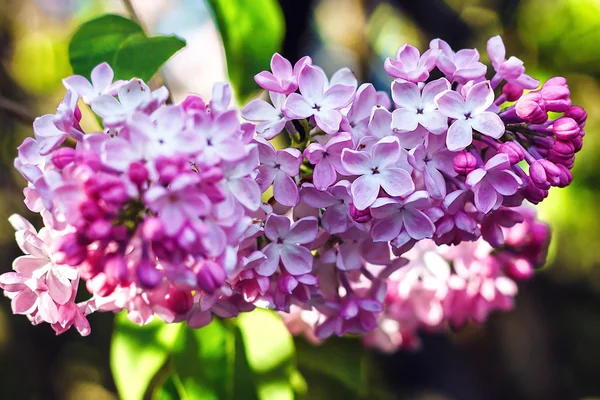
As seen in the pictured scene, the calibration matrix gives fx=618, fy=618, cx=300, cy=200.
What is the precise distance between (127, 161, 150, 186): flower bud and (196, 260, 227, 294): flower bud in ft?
0.27

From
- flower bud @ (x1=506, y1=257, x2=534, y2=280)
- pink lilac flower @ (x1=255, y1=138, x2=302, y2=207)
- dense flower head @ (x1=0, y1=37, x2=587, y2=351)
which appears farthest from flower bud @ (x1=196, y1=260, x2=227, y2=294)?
flower bud @ (x1=506, y1=257, x2=534, y2=280)

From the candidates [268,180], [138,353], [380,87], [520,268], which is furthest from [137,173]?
[380,87]

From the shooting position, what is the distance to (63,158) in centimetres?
52

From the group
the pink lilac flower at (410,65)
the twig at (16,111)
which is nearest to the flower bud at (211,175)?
the pink lilac flower at (410,65)

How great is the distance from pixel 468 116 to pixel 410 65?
8cm

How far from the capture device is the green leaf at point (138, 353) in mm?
875

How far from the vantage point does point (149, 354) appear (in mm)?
895

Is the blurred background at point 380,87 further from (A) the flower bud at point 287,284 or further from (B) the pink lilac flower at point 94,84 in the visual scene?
(B) the pink lilac flower at point 94,84

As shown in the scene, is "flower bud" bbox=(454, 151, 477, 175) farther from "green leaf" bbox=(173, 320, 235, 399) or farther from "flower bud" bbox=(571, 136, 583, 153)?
"green leaf" bbox=(173, 320, 235, 399)

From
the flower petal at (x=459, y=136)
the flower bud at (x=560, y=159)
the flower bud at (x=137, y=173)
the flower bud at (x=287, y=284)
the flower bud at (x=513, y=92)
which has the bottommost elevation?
the flower bud at (x=287, y=284)

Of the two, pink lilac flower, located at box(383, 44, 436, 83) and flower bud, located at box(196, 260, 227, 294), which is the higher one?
pink lilac flower, located at box(383, 44, 436, 83)

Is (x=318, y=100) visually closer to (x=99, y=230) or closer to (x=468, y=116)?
(x=468, y=116)

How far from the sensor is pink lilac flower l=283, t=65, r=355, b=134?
1.92 ft

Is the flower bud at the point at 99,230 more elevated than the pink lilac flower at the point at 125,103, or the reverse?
the pink lilac flower at the point at 125,103
